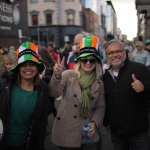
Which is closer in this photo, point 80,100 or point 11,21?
point 80,100

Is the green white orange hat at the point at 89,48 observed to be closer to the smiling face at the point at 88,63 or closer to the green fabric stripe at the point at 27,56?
the smiling face at the point at 88,63

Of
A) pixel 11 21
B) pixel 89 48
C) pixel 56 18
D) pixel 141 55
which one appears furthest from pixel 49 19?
pixel 89 48

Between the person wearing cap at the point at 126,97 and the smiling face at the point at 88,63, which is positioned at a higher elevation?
the smiling face at the point at 88,63

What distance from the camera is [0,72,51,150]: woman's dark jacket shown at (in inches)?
103

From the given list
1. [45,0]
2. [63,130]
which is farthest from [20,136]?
[45,0]

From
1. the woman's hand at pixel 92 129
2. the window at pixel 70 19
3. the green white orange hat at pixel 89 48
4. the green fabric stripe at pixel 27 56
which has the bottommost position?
the woman's hand at pixel 92 129

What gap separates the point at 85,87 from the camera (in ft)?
9.46

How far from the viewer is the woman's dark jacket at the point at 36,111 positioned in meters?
2.61

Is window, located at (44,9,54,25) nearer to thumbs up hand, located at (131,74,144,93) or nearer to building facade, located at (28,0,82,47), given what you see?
building facade, located at (28,0,82,47)

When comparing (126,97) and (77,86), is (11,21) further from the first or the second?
(126,97)

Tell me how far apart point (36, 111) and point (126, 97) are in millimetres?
957

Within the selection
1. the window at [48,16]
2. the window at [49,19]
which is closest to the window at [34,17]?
the window at [48,16]

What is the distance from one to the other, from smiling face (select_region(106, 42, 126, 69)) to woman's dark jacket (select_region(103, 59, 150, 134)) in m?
0.06

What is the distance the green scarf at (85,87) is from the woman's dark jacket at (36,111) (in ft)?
1.20
